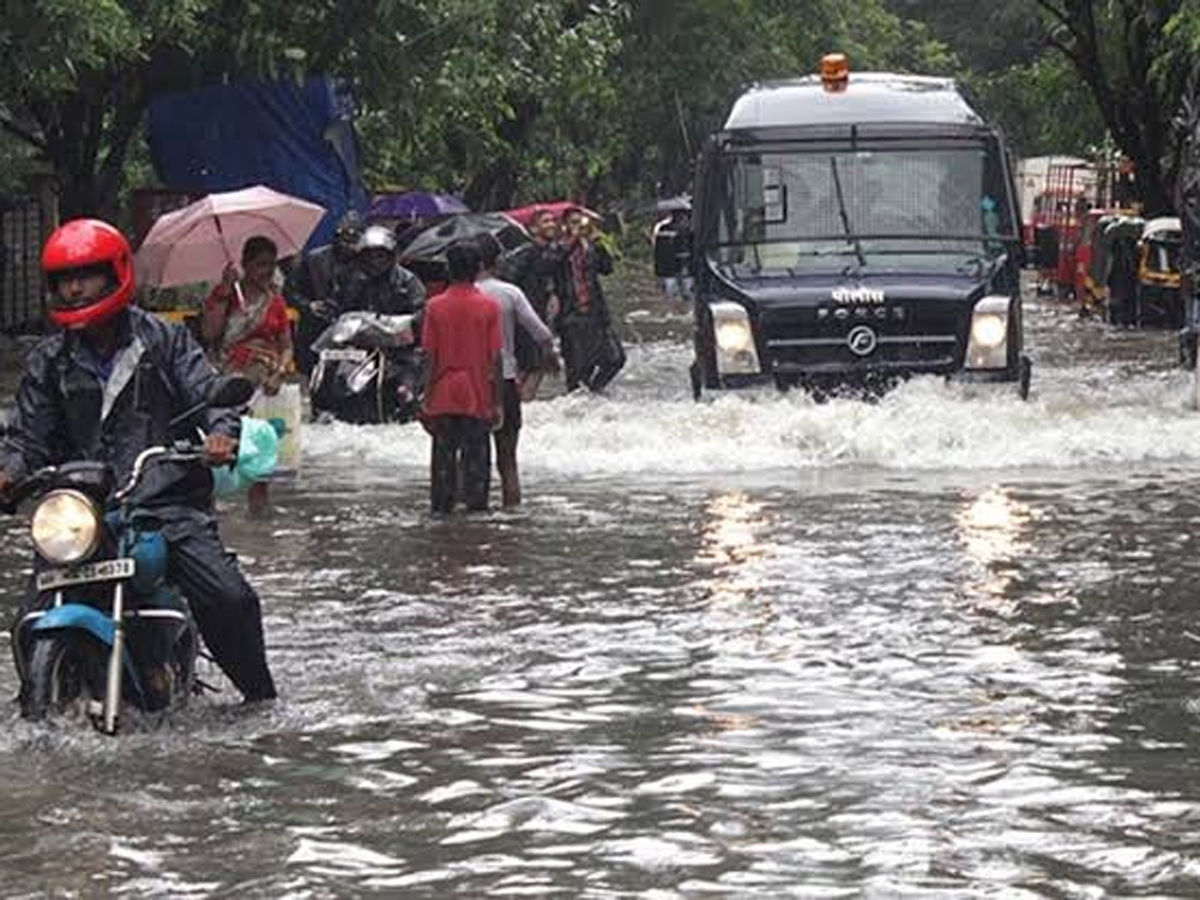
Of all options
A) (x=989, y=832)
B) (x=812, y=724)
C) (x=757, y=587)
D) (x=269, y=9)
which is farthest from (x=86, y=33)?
(x=989, y=832)

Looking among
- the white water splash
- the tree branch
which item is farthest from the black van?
the tree branch

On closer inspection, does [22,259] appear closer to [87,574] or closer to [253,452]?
[253,452]

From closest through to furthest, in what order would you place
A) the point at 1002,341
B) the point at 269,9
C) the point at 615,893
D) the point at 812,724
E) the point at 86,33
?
the point at 615,893 < the point at 812,724 < the point at 1002,341 < the point at 86,33 < the point at 269,9

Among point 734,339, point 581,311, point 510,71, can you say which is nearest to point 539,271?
point 581,311

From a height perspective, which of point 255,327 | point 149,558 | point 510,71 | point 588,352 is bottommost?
point 588,352

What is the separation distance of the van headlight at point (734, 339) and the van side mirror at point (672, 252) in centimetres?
97

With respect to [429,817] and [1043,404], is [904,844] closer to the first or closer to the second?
[429,817]

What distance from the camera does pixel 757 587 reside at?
13328 millimetres

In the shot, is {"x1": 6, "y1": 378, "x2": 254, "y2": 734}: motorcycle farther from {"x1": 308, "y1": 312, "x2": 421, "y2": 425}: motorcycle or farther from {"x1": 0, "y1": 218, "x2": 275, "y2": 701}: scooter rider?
{"x1": 308, "y1": 312, "x2": 421, "y2": 425}: motorcycle

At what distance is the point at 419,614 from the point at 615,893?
515 cm

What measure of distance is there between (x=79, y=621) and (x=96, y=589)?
24 cm

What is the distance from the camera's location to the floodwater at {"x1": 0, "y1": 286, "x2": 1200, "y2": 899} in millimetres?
7988

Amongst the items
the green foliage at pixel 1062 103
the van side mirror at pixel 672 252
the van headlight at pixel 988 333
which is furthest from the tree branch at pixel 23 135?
the green foliage at pixel 1062 103

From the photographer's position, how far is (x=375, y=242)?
21391 mm
